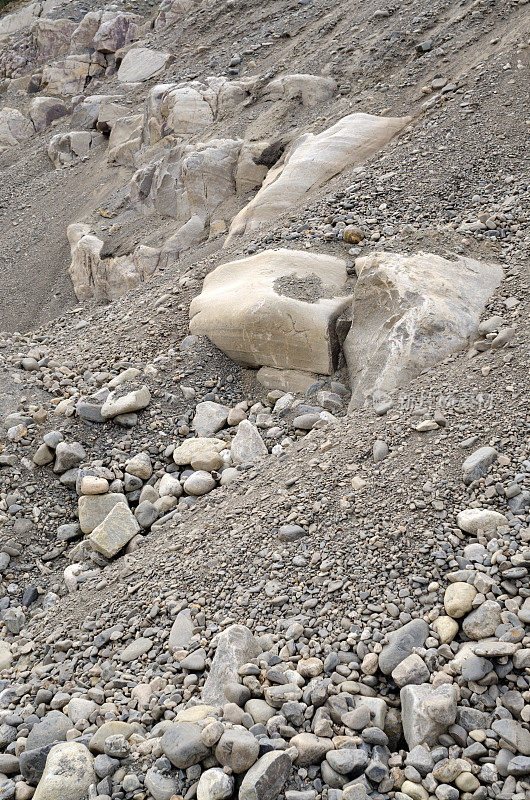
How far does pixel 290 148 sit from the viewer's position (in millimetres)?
9797

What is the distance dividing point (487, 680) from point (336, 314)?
385 centimetres

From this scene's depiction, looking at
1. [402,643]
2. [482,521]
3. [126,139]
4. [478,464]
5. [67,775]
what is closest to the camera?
[67,775]

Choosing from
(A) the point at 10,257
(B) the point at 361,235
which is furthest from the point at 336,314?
(A) the point at 10,257

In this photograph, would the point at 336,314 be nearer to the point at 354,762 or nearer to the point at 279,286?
the point at 279,286

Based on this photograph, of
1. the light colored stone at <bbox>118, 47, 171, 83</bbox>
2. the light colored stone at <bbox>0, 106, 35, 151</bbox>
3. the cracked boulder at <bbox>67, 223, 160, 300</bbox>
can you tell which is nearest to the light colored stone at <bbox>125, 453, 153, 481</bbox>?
the cracked boulder at <bbox>67, 223, 160, 300</bbox>

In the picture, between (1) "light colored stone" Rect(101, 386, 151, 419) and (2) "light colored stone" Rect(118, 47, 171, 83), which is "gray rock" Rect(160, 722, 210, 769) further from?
(2) "light colored stone" Rect(118, 47, 171, 83)

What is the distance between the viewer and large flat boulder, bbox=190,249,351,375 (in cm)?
632

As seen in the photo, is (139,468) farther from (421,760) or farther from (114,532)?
(421,760)

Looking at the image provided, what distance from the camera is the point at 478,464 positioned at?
13.8 feet

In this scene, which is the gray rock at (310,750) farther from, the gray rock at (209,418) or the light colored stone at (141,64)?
the light colored stone at (141,64)

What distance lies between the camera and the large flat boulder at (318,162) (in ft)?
28.6

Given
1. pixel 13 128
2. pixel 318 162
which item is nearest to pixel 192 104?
pixel 318 162

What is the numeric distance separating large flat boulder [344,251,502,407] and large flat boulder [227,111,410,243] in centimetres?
268

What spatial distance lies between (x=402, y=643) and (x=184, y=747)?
3.80 ft
